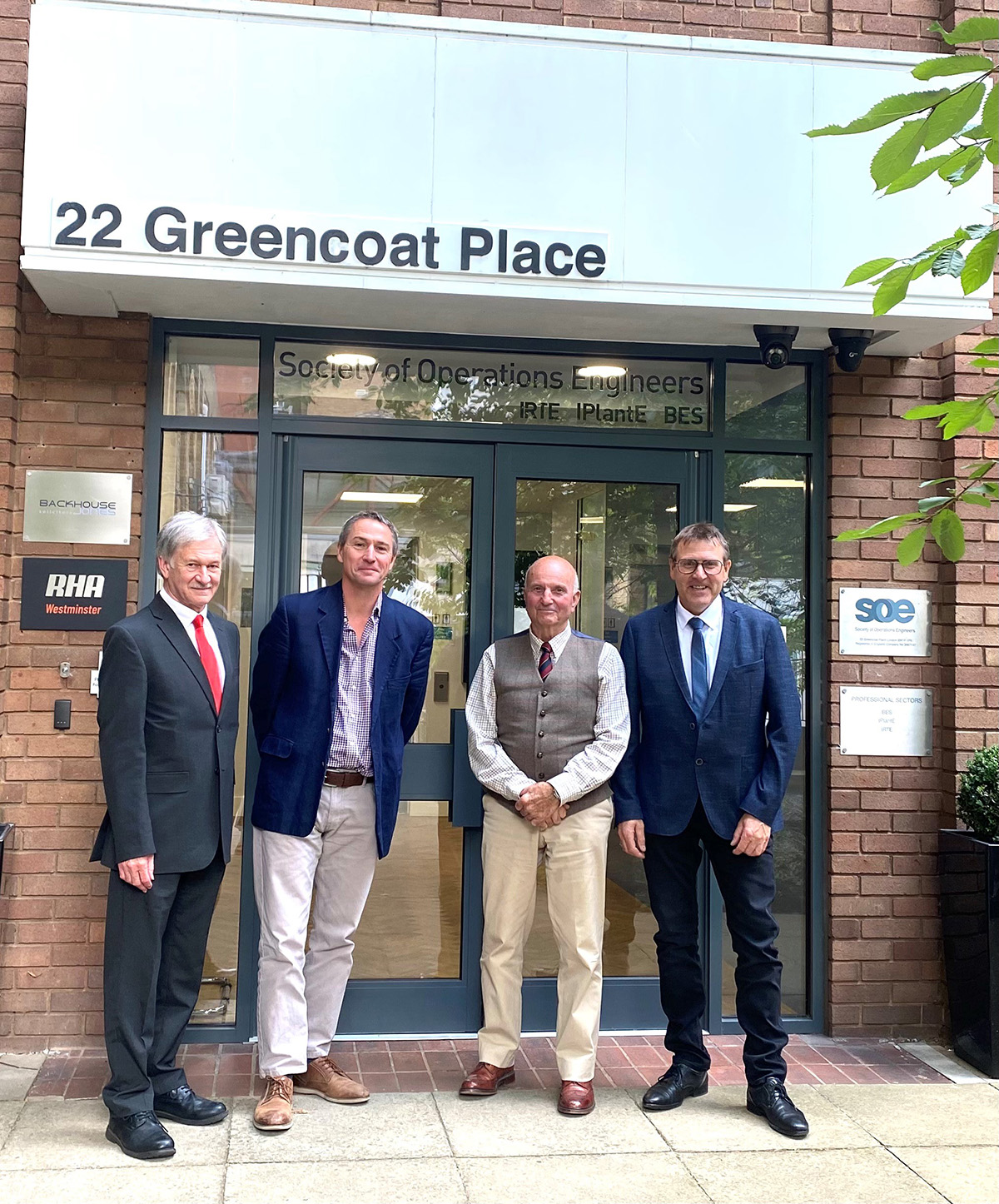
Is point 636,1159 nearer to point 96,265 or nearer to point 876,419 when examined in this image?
point 876,419

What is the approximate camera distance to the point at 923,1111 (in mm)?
4457

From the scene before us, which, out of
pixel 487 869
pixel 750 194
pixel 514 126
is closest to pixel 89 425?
pixel 514 126

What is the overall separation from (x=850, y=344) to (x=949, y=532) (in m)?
3.11

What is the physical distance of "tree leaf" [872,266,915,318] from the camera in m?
1.99

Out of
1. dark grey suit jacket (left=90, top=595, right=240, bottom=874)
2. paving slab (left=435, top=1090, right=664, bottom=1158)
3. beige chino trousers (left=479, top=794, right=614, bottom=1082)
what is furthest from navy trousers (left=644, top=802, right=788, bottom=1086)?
dark grey suit jacket (left=90, top=595, right=240, bottom=874)

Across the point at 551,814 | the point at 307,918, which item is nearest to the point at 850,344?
the point at 551,814

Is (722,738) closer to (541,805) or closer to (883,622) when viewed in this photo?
(541,805)

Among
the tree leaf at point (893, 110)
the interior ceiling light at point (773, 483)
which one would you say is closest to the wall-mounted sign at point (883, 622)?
the interior ceiling light at point (773, 483)

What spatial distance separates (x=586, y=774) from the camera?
4.37 metres

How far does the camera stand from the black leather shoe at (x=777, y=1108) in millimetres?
4164

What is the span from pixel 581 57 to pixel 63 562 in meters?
2.99

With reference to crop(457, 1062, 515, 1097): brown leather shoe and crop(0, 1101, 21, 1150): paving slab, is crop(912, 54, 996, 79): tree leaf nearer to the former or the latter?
crop(457, 1062, 515, 1097): brown leather shoe

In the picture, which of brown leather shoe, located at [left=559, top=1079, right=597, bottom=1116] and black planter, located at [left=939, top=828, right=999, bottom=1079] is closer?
brown leather shoe, located at [left=559, top=1079, right=597, bottom=1116]

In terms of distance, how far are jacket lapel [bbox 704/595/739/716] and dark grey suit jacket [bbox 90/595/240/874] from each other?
1820 mm
